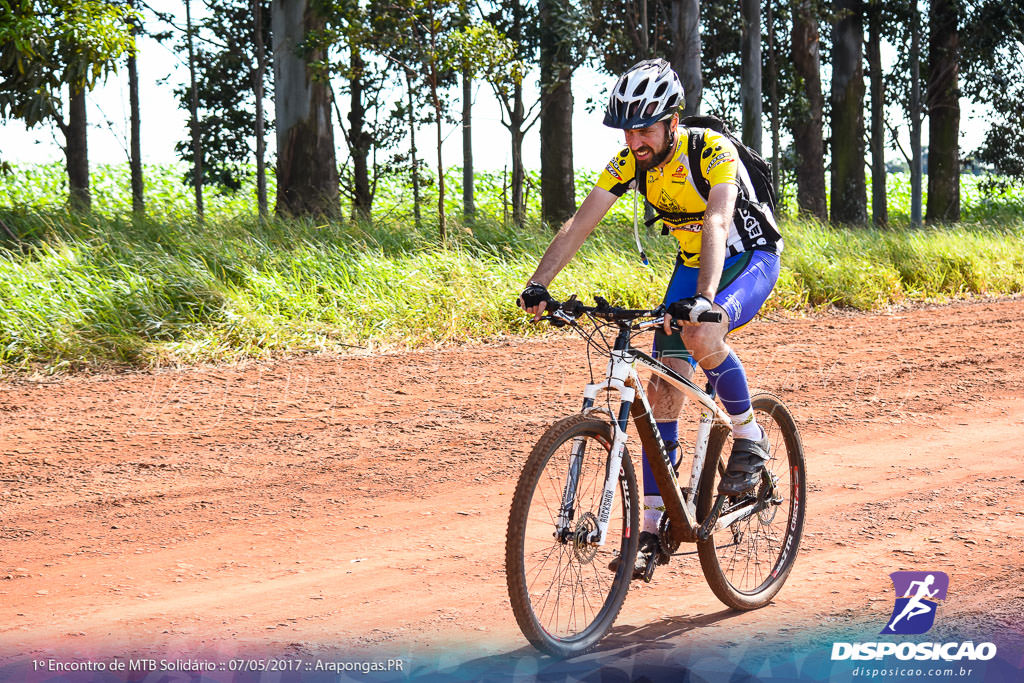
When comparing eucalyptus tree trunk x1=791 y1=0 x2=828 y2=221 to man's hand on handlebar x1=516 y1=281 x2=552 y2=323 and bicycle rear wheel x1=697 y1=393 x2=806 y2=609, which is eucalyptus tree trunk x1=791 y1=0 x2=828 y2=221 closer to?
bicycle rear wheel x1=697 y1=393 x2=806 y2=609

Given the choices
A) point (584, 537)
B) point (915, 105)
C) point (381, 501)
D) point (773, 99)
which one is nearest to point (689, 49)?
point (773, 99)

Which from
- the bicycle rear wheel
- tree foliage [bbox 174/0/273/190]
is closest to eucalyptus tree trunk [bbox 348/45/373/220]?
tree foliage [bbox 174/0/273/190]

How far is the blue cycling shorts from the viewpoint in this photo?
410 cm

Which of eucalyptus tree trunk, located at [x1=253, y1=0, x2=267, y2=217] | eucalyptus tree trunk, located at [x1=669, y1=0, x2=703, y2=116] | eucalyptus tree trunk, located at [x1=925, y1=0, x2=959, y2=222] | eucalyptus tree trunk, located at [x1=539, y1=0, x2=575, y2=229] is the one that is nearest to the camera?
eucalyptus tree trunk, located at [x1=669, y1=0, x2=703, y2=116]

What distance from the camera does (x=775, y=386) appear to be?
8.93 metres

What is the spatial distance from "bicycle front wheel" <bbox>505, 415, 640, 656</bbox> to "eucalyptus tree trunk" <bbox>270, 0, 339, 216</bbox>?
13.3 meters

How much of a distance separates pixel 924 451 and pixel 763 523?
2.81 metres

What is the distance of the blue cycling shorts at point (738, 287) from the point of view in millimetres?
4098

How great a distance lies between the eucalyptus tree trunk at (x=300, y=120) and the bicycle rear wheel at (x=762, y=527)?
12676 millimetres

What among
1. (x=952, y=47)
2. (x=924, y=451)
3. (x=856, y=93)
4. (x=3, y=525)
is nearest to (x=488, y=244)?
(x=924, y=451)

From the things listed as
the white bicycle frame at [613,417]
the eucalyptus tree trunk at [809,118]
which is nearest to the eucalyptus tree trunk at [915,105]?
the eucalyptus tree trunk at [809,118]

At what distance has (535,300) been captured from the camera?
382cm

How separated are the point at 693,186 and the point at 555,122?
16057 mm

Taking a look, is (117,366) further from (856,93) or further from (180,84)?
(856,93)
